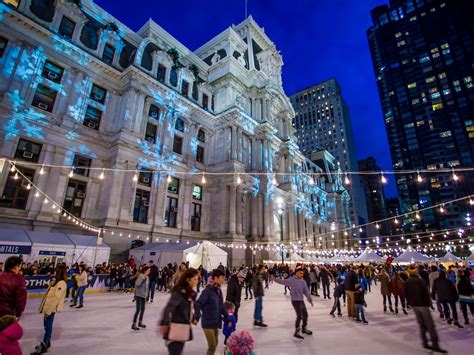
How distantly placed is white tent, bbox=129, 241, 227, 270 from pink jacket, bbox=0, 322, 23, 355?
18392 millimetres

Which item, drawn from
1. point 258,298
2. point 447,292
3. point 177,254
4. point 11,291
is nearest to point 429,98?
point 177,254

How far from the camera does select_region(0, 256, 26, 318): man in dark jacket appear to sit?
3.96 m

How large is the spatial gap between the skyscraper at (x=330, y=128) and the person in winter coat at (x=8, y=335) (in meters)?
103

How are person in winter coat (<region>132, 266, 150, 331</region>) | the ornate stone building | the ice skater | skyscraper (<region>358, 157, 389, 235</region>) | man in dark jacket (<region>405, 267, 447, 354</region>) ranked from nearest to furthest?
man in dark jacket (<region>405, 267, 447, 354</region>)
the ice skater
person in winter coat (<region>132, 266, 150, 331</region>)
the ornate stone building
skyscraper (<region>358, 157, 389, 235</region>)

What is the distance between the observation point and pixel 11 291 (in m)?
4.10

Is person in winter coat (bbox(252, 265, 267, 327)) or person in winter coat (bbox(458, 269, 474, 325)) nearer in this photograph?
Result: person in winter coat (bbox(252, 265, 267, 327))

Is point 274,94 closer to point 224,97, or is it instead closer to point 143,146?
point 224,97

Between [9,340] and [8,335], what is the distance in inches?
3.3

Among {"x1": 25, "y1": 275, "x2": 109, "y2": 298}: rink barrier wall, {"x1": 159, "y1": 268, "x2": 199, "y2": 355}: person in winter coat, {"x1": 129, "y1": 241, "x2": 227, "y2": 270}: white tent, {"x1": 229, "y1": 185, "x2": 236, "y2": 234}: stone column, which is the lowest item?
{"x1": 25, "y1": 275, "x2": 109, "y2": 298}: rink barrier wall

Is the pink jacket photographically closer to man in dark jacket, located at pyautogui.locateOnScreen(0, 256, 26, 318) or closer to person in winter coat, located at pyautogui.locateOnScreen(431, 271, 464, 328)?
man in dark jacket, located at pyautogui.locateOnScreen(0, 256, 26, 318)

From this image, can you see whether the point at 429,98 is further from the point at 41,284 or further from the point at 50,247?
the point at 41,284

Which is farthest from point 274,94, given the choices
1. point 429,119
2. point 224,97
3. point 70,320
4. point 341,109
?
point 429,119

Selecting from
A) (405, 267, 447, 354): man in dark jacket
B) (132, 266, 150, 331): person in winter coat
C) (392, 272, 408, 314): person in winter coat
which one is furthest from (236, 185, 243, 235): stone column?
(405, 267, 447, 354): man in dark jacket

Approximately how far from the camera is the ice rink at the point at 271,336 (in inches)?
242
